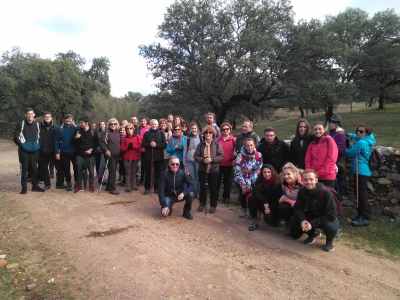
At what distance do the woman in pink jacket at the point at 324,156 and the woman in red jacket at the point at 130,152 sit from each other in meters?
4.57

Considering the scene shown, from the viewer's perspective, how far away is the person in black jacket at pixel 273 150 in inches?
223

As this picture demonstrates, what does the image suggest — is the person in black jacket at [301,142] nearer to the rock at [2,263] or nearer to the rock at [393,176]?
the rock at [393,176]

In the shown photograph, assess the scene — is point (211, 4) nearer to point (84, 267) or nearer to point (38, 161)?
point (38, 161)

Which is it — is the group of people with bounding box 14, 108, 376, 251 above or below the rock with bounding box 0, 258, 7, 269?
above

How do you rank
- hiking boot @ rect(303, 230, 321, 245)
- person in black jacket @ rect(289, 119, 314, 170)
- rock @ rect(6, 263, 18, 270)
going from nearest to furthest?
rock @ rect(6, 263, 18, 270), hiking boot @ rect(303, 230, 321, 245), person in black jacket @ rect(289, 119, 314, 170)

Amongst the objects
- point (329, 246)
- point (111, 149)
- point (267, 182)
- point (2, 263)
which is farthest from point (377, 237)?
point (111, 149)

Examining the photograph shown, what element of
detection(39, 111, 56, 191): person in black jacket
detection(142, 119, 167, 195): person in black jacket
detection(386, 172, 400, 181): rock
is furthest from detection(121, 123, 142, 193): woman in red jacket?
detection(386, 172, 400, 181): rock

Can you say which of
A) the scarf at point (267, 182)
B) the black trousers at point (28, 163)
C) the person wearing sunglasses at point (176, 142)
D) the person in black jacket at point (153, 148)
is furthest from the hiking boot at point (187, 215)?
the black trousers at point (28, 163)

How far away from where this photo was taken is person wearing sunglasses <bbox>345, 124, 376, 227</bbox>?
5.14 meters

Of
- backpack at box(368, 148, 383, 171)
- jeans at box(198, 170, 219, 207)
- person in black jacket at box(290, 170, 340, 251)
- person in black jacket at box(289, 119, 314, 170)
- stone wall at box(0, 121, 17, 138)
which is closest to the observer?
person in black jacket at box(290, 170, 340, 251)

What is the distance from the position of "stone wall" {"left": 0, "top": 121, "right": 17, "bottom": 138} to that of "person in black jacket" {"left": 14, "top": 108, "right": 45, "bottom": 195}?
18633 millimetres

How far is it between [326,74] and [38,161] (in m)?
16.1

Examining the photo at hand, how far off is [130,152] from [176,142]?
59.9 inches

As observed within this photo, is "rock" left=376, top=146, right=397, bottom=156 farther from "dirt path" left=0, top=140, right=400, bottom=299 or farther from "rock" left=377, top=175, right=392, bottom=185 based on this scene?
"dirt path" left=0, top=140, right=400, bottom=299
